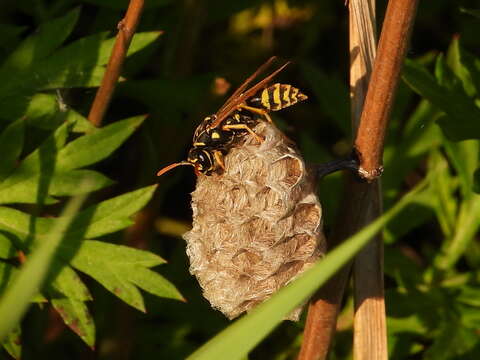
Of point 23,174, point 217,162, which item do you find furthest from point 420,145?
point 23,174

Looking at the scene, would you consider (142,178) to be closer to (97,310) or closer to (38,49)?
(97,310)

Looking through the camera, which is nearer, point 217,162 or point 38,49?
point 217,162

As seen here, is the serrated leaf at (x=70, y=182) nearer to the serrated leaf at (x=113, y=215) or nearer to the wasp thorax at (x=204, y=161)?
the serrated leaf at (x=113, y=215)

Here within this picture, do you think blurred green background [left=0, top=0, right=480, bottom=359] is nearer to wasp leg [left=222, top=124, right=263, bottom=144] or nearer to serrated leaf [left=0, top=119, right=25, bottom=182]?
serrated leaf [left=0, top=119, right=25, bottom=182]

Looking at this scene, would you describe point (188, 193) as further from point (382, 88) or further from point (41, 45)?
point (382, 88)

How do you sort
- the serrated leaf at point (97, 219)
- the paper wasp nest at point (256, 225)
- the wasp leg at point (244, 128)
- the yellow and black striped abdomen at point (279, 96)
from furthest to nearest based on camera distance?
the serrated leaf at point (97, 219)
the yellow and black striped abdomen at point (279, 96)
the wasp leg at point (244, 128)
the paper wasp nest at point (256, 225)

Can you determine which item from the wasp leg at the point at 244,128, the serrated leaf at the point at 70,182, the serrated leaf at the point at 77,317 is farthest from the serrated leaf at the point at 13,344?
the wasp leg at the point at 244,128

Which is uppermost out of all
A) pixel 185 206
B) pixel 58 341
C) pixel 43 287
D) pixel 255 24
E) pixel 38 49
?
pixel 255 24
